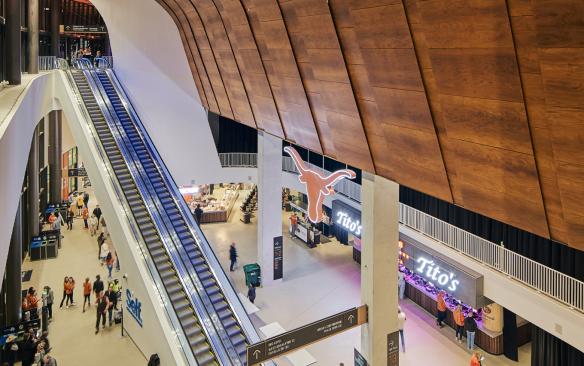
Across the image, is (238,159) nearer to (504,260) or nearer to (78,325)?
(78,325)

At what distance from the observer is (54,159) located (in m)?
27.7

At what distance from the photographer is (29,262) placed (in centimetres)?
2073

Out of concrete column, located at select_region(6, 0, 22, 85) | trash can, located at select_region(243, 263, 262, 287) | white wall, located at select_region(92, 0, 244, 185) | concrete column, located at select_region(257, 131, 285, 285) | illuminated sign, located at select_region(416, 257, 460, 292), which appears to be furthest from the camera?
white wall, located at select_region(92, 0, 244, 185)

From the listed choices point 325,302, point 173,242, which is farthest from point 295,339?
point 325,302

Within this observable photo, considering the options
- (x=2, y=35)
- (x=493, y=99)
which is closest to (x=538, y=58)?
(x=493, y=99)

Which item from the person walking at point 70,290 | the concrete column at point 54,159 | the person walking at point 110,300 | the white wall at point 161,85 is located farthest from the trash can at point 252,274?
the concrete column at point 54,159

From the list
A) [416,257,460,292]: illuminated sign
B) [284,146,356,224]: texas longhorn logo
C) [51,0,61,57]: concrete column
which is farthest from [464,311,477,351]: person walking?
[51,0,61,57]: concrete column

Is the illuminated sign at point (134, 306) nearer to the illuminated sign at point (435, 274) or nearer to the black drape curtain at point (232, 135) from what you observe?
the illuminated sign at point (435, 274)

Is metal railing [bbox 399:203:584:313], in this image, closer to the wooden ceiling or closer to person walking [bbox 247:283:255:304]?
the wooden ceiling

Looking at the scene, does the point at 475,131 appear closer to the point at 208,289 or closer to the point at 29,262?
the point at 208,289

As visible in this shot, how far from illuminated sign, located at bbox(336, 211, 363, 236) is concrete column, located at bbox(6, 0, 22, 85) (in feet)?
41.2

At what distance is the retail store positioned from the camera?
12.4m

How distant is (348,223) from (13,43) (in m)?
13.5

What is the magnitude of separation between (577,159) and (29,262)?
2182 centimetres
